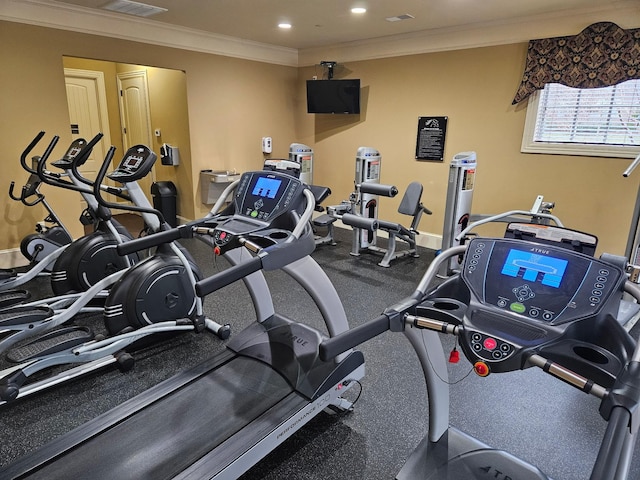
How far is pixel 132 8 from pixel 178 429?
416 centimetres

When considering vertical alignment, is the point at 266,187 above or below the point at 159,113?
below

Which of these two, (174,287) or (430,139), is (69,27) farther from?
(430,139)

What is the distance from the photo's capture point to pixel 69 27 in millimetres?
4332

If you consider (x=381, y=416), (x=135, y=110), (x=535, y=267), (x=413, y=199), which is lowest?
(x=381, y=416)

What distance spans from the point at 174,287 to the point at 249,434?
1.36 metres

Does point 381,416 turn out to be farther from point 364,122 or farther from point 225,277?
point 364,122

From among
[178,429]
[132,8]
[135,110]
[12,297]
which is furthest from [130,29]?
[178,429]

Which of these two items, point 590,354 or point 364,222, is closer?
point 590,354

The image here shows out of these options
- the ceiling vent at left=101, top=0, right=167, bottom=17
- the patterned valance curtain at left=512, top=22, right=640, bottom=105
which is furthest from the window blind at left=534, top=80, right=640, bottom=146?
the ceiling vent at left=101, top=0, right=167, bottom=17

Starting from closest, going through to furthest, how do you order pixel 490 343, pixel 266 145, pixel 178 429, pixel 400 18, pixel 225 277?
1. pixel 490 343
2. pixel 225 277
3. pixel 178 429
4. pixel 400 18
5. pixel 266 145

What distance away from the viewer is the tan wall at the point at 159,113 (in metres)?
4.21

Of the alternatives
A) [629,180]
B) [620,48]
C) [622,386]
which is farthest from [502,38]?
[622,386]

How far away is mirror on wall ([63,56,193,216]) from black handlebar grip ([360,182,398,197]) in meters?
2.63

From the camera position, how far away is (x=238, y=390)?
2.20m
